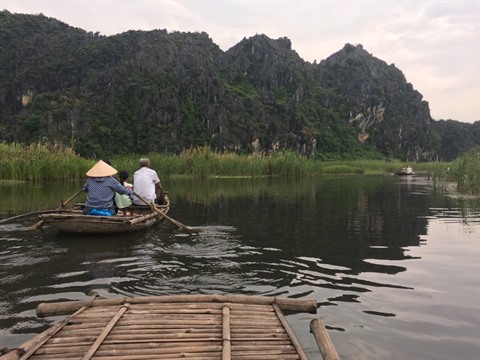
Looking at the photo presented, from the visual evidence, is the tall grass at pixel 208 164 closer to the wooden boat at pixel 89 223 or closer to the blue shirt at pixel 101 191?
the blue shirt at pixel 101 191

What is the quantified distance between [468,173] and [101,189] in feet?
47.9

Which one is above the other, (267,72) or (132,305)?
(267,72)

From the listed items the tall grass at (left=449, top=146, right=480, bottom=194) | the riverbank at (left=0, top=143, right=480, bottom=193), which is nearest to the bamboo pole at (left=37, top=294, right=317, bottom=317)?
the riverbank at (left=0, top=143, right=480, bottom=193)

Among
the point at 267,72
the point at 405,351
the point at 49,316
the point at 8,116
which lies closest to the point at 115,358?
the point at 49,316

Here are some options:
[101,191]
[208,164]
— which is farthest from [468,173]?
[208,164]

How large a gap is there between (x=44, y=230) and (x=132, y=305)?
18.4 ft

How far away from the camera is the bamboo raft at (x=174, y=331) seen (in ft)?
9.66

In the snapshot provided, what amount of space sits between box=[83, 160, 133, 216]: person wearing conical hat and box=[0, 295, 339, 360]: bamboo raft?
452cm

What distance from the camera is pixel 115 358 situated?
286 cm

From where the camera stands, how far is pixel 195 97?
245ft

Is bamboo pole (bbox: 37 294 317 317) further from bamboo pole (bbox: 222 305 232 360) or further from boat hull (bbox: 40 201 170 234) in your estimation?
boat hull (bbox: 40 201 170 234)

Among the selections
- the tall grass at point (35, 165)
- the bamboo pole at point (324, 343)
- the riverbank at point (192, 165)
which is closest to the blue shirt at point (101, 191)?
the bamboo pole at point (324, 343)

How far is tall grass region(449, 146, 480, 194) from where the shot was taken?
16.3 meters

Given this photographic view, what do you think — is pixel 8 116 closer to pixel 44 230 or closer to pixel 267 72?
pixel 267 72
